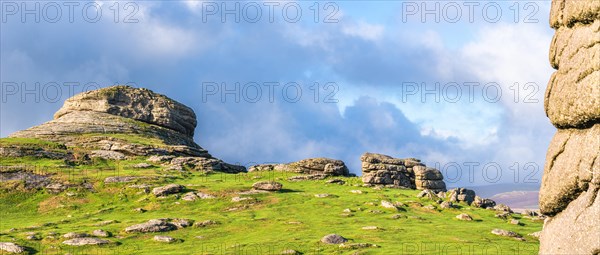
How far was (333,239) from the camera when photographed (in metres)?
62.1

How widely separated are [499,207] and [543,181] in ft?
252

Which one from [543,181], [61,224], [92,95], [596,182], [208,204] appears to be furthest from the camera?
[92,95]

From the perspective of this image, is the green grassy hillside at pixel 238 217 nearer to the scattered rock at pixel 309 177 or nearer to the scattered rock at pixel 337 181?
the scattered rock at pixel 337 181

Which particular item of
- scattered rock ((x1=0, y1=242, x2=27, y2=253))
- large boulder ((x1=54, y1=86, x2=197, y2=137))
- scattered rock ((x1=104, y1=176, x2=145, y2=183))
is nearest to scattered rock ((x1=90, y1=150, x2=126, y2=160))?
scattered rock ((x1=104, y1=176, x2=145, y2=183))

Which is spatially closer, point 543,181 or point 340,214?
point 543,181

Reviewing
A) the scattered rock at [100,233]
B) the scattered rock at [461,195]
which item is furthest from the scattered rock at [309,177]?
the scattered rock at [100,233]

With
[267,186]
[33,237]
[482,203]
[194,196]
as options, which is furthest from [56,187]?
[482,203]

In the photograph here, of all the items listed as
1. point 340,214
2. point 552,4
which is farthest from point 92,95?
point 552,4

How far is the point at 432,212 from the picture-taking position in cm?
8681

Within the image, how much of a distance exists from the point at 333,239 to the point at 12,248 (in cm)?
3544

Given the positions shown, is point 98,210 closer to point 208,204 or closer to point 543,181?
point 208,204

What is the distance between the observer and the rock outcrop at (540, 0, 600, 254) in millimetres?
21641

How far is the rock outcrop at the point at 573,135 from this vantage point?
21.6 m

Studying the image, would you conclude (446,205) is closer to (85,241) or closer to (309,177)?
(309,177)
